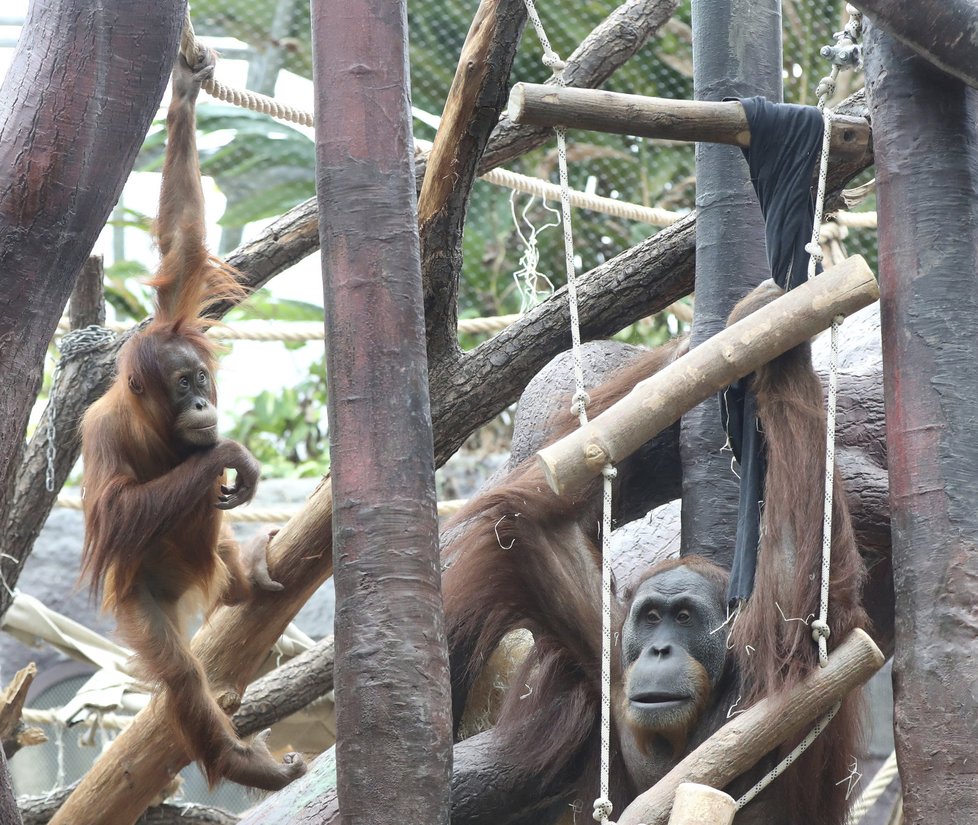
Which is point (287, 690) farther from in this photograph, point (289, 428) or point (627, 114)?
point (289, 428)

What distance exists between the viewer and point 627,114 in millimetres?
2162

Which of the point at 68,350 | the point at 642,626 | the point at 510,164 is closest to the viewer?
the point at 642,626

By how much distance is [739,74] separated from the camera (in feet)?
10.5

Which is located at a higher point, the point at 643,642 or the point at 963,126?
the point at 963,126

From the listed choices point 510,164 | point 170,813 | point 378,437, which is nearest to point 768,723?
point 378,437

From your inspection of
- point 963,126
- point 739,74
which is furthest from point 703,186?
point 963,126

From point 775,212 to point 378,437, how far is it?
2.92ft

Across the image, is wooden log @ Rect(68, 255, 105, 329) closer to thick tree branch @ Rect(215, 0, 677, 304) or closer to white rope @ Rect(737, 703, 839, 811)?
thick tree branch @ Rect(215, 0, 677, 304)

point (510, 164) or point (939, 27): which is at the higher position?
point (510, 164)

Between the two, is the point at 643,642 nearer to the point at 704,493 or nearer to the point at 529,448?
the point at 704,493

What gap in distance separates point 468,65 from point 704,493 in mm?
1071

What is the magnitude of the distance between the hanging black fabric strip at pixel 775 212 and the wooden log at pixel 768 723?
0.34 m

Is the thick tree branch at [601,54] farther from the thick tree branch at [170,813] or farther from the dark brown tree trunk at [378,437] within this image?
the thick tree branch at [170,813]

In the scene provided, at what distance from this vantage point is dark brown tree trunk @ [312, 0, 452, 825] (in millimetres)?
1899
